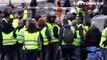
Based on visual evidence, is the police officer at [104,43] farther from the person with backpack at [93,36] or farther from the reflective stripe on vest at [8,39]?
the reflective stripe on vest at [8,39]

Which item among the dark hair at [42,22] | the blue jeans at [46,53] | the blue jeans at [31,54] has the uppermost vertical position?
the dark hair at [42,22]

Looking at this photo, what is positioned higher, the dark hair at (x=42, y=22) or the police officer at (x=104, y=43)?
the dark hair at (x=42, y=22)

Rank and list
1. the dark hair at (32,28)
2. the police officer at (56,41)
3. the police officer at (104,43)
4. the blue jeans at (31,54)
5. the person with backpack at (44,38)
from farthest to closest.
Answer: the police officer at (56,41) → the person with backpack at (44,38) → the police officer at (104,43) → the blue jeans at (31,54) → the dark hair at (32,28)

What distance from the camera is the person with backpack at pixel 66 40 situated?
15.9 m

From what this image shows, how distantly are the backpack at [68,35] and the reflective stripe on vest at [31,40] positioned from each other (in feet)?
4.29

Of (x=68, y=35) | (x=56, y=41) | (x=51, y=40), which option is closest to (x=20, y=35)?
(x=51, y=40)

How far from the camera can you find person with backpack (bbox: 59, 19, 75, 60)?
15945mm

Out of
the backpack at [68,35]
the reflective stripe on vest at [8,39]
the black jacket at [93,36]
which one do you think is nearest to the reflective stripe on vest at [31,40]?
the reflective stripe on vest at [8,39]

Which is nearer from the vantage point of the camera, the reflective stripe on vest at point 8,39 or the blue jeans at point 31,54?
the blue jeans at point 31,54

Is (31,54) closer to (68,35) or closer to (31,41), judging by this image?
(31,41)

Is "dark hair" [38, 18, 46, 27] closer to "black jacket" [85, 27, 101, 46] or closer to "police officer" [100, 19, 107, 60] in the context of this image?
"black jacket" [85, 27, 101, 46]

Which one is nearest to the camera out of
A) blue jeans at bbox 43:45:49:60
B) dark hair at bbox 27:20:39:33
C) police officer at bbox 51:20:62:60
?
dark hair at bbox 27:20:39:33

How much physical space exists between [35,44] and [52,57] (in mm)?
2105

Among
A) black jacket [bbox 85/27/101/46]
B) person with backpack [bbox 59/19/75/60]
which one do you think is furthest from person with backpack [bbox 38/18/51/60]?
black jacket [bbox 85/27/101/46]
